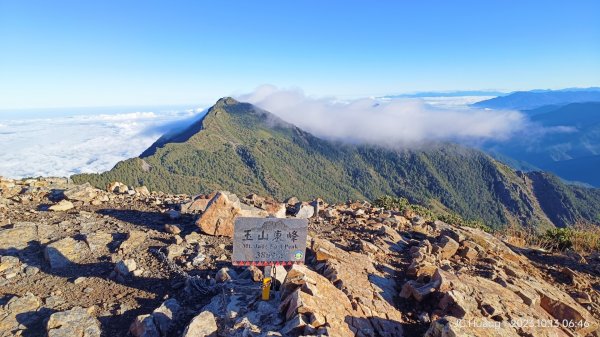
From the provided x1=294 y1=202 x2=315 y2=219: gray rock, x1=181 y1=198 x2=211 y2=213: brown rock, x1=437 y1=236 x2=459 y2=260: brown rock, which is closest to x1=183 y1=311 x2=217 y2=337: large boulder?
x1=181 y1=198 x2=211 y2=213: brown rock

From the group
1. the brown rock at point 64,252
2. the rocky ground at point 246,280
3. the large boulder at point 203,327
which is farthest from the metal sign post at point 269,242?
the brown rock at point 64,252

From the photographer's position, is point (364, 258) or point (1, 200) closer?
point (364, 258)

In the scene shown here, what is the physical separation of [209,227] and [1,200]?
9.68m

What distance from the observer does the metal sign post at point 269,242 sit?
26.8 ft

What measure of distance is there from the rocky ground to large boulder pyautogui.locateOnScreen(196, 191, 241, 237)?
4 centimetres

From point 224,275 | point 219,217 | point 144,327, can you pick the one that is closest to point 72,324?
point 144,327

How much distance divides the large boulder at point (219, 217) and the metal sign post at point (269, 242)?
4.64 m

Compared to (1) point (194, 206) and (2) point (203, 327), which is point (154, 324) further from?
(1) point (194, 206)

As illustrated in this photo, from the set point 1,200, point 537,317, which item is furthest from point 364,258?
point 1,200

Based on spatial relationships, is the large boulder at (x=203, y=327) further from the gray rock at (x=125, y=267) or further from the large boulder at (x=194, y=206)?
the large boulder at (x=194, y=206)

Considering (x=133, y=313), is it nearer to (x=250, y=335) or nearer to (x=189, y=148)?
(x=250, y=335)

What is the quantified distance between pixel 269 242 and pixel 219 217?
4962 millimetres

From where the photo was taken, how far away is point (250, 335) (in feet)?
21.4

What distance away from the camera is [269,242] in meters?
8.24
